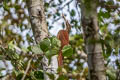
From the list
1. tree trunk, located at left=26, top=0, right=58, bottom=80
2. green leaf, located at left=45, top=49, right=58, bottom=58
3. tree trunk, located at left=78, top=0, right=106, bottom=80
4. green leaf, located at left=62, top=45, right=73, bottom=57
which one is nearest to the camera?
tree trunk, located at left=78, top=0, right=106, bottom=80

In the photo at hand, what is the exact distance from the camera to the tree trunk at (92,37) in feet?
2.34

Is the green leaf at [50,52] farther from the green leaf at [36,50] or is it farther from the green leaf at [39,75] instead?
the green leaf at [39,75]

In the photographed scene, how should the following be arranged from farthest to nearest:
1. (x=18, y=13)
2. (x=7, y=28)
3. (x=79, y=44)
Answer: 1. (x=7, y=28)
2. (x=18, y=13)
3. (x=79, y=44)

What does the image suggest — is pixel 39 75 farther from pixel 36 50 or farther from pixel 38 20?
pixel 38 20

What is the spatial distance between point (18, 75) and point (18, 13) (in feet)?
9.32

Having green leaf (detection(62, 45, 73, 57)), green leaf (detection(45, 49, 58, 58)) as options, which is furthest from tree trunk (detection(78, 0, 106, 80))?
green leaf (detection(62, 45, 73, 57))

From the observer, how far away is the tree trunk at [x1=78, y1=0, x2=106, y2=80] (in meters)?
0.71

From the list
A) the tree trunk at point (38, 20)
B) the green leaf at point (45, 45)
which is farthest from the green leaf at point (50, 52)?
the tree trunk at point (38, 20)

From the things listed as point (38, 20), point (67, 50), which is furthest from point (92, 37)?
point (38, 20)

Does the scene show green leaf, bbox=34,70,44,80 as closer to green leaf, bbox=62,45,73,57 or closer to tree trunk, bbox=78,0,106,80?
green leaf, bbox=62,45,73,57

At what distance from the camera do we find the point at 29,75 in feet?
3.76

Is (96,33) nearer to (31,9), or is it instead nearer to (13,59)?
(13,59)

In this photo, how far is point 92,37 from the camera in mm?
731

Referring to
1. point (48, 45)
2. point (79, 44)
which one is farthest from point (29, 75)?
point (79, 44)
